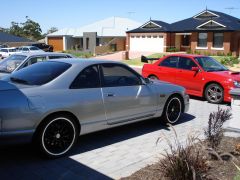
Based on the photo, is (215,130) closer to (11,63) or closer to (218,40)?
(11,63)

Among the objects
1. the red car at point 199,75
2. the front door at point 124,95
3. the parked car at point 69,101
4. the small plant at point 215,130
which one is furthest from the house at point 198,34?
the small plant at point 215,130

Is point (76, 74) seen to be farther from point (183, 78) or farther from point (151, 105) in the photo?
point (183, 78)

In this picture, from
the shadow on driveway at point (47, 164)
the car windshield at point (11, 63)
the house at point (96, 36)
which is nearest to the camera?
the shadow on driveway at point (47, 164)

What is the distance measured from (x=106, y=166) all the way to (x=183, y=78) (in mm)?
6809

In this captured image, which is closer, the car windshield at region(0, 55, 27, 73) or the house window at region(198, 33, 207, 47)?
the car windshield at region(0, 55, 27, 73)

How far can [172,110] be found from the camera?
773 centimetres

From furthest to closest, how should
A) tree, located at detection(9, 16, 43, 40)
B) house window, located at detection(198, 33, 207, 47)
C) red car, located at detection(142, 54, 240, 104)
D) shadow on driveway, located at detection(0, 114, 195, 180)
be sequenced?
tree, located at detection(9, 16, 43, 40), house window, located at detection(198, 33, 207, 47), red car, located at detection(142, 54, 240, 104), shadow on driveway, located at detection(0, 114, 195, 180)

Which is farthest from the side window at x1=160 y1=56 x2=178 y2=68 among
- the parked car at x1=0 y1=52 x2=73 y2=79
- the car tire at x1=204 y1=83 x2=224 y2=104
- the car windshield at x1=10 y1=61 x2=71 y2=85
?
the car windshield at x1=10 y1=61 x2=71 y2=85

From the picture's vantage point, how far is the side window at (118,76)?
20.6ft

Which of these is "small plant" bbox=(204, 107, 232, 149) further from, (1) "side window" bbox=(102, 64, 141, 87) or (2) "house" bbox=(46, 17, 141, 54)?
(2) "house" bbox=(46, 17, 141, 54)

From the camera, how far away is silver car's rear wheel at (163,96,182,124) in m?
7.54

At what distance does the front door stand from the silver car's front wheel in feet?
2.72

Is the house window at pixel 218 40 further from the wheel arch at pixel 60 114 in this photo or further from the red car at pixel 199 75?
the wheel arch at pixel 60 114

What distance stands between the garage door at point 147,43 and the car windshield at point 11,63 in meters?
34.5
